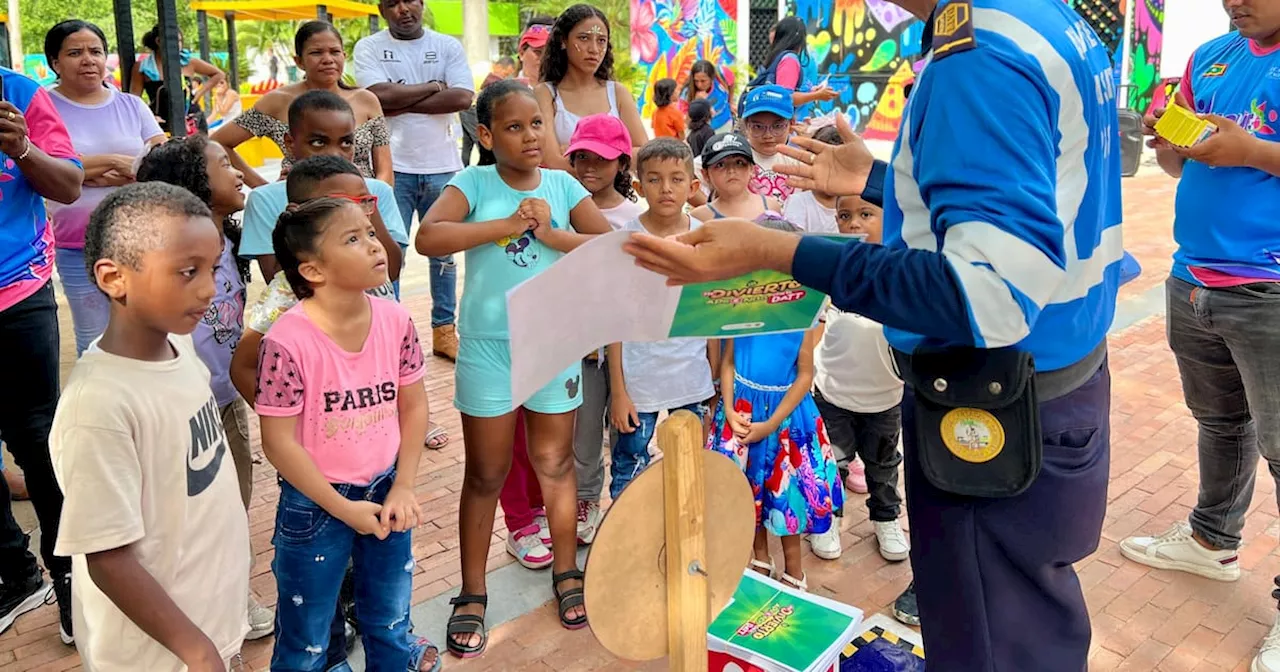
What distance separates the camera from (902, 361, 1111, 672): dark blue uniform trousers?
178 cm

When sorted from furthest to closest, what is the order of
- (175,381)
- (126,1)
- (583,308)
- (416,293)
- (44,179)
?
(416,293) → (126,1) → (44,179) → (175,381) → (583,308)

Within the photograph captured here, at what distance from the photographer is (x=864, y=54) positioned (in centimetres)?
2150

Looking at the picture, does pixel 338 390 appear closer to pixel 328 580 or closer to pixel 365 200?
pixel 328 580

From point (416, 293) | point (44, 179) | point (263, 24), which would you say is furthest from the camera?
point (263, 24)

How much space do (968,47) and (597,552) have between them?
1055mm

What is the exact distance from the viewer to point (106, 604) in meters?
1.86

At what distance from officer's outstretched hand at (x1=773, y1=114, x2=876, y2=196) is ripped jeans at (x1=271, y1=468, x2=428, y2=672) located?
1306 millimetres

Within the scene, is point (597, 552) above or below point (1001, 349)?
below

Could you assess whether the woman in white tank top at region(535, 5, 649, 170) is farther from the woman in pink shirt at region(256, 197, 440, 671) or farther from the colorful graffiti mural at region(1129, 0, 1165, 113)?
the colorful graffiti mural at region(1129, 0, 1165, 113)

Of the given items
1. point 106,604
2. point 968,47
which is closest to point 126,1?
point 106,604

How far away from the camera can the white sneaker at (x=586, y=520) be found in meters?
3.69

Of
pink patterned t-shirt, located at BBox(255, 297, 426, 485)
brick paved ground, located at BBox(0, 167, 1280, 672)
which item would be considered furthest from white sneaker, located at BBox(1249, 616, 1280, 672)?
pink patterned t-shirt, located at BBox(255, 297, 426, 485)

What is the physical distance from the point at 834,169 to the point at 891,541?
6.19ft

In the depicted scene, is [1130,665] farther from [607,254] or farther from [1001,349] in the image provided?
[607,254]
